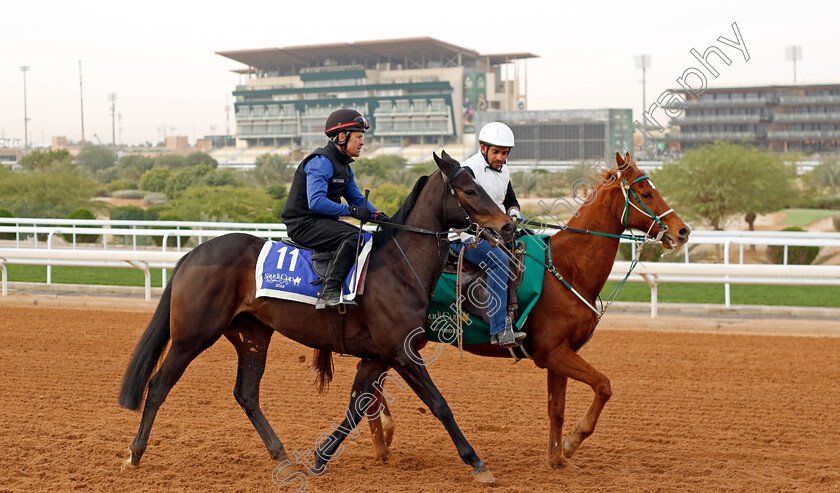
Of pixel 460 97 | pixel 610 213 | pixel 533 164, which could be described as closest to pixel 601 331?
pixel 610 213

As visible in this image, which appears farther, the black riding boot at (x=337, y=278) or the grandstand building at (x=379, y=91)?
the grandstand building at (x=379, y=91)

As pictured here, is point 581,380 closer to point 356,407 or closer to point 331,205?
point 356,407

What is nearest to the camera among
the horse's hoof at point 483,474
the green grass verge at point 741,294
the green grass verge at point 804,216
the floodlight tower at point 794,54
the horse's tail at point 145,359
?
the horse's hoof at point 483,474

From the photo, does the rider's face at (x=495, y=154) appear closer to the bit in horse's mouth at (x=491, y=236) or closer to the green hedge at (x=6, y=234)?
the bit in horse's mouth at (x=491, y=236)

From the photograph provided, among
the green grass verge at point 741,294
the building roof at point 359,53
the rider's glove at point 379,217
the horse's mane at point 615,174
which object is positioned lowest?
the green grass verge at point 741,294

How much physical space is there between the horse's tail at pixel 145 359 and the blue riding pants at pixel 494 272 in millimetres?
1817

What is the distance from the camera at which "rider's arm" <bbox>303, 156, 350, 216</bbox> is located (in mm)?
4770

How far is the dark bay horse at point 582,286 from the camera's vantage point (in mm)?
4922

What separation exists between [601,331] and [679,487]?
5282 millimetres

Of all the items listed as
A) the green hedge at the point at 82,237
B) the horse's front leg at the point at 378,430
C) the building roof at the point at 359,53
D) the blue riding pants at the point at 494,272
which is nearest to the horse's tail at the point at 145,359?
the horse's front leg at the point at 378,430

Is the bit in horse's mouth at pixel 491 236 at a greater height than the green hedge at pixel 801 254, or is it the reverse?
the bit in horse's mouth at pixel 491 236

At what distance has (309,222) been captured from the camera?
16.2 feet

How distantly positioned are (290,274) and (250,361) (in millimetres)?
754

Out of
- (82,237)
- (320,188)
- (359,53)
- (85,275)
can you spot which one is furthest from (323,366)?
(359,53)
